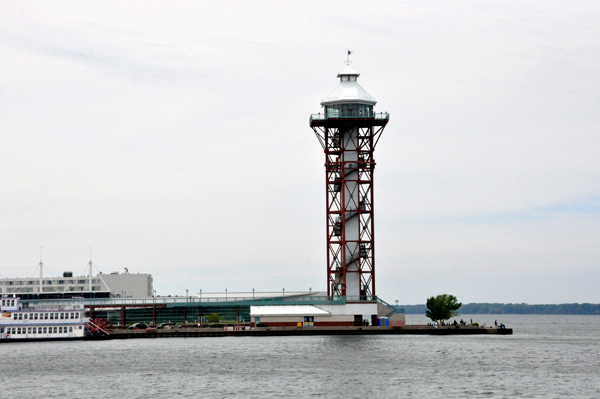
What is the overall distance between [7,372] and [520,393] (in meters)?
54.0

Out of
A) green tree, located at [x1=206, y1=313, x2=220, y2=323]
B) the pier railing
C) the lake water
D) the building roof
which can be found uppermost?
the pier railing

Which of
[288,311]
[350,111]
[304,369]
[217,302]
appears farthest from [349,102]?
[304,369]

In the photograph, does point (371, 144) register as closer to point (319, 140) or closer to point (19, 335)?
point (319, 140)

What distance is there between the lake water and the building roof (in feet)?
40.3

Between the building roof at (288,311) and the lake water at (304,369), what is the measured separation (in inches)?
484

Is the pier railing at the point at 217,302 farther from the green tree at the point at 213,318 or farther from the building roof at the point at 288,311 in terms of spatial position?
the green tree at the point at 213,318

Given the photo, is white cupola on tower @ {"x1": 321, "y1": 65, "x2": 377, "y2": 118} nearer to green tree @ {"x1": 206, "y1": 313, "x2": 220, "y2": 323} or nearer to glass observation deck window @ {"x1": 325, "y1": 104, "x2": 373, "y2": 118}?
glass observation deck window @ {"x1": 325, "y1": 104, "x2": 373, "y2": 118}

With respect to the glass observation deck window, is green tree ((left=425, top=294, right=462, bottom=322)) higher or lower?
lower

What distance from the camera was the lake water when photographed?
252ft

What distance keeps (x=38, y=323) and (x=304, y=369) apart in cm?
6422

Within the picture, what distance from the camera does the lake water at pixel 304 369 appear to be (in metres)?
76.9

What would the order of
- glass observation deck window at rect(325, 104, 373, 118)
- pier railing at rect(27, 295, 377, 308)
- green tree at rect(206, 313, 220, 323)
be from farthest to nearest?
green tree at rect(206, 313, 220, 323), glass observation deck window at rect(325, 104, 373, 118), pier railing at rect(27, 295, 377, 308)

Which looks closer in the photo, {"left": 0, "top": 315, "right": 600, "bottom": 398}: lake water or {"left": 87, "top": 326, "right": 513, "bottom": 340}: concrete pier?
{"left": 0, "top": 315, "right": 600, "bottom": 398}: lake water

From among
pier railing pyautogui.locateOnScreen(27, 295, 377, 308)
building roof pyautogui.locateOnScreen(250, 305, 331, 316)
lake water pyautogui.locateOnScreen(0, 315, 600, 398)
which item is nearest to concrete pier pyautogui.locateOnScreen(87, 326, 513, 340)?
building roof pyautogui.locateOnScreen(250, 305, 331, 316)
